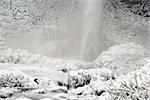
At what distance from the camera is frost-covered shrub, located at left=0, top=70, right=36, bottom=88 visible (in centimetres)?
673

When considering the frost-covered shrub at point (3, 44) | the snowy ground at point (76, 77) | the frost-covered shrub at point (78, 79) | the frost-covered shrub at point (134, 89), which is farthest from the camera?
the frost-covered shrub at point (3, 44)

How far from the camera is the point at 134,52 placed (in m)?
9.05

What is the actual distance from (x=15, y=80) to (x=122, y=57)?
134 inches

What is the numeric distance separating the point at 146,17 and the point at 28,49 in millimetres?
4188

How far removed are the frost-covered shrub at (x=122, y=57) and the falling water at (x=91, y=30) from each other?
417mm

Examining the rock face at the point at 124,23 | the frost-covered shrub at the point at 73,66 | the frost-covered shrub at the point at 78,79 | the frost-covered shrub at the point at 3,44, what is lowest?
the frost-covered shrub at the point at 78,79

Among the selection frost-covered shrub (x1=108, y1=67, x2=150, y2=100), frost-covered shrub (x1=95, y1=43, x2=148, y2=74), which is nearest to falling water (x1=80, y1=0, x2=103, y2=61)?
frost-covered shrub (x1=95, y1=43, x2=148, y2=74)

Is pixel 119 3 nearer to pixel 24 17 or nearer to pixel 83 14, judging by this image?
pixel 83 14

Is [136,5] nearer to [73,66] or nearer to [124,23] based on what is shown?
[124,23]

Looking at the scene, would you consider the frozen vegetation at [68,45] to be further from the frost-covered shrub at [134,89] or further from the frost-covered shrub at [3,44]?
the frost-covered shrub at [134,89]

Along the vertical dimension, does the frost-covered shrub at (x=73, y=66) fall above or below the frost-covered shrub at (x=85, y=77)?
above

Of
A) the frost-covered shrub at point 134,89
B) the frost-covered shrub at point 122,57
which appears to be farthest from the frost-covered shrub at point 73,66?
the frost-covered shrub at point 134,89

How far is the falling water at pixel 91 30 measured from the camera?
9.48 meters

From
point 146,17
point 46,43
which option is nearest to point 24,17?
point 46,43
